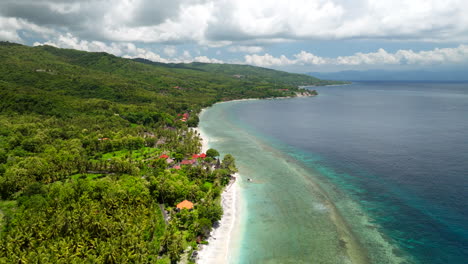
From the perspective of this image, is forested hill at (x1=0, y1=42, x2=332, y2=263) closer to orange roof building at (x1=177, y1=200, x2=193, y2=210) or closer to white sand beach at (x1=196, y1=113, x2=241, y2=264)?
orange roof building at (x1=177, y1=200, x2=193, y2=210)

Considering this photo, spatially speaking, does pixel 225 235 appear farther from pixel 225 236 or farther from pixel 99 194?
pixel 99 194

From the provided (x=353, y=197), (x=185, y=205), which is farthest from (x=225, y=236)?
(x=353, y=197)

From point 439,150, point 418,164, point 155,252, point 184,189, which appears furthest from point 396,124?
point 155,252

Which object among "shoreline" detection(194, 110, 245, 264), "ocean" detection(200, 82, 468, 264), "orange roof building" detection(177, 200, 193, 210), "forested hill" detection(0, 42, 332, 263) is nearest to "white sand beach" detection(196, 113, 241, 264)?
"shoreline" detection(194, 110, 245, 264)

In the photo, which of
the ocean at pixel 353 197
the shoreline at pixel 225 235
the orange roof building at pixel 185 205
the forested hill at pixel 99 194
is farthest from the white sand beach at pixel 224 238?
the orange roof building at pixel 185 205

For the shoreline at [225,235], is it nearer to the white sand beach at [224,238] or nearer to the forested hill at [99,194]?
the white sand beach at [224,238]

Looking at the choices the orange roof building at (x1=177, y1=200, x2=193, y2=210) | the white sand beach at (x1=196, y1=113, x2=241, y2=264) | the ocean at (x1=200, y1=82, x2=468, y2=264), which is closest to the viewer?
the white sand beach at (x1=196, y1=113, x2=241, y2=264)

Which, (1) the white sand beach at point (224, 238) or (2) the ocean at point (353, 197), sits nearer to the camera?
(1) the white sand beach at point (224, 238)
